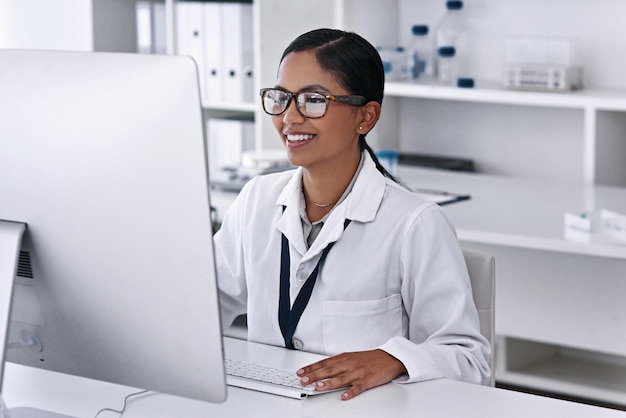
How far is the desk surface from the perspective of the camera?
243 cm

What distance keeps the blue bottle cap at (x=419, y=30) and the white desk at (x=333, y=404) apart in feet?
6.36

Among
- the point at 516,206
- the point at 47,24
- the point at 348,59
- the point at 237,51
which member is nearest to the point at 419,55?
the point at 237,51

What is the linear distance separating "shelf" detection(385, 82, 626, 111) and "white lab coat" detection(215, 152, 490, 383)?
134cm

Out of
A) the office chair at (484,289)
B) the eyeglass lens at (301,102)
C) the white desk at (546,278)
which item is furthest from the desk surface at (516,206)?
the eyeglass lens at (301,102)

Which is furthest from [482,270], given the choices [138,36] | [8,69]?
[138,36]

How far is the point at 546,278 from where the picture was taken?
2.82 meters

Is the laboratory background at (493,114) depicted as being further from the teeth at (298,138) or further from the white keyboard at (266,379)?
the white keyboard at (266,379)

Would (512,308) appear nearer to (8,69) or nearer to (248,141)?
Answer: (248,141)

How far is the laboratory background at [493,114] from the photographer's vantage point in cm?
279

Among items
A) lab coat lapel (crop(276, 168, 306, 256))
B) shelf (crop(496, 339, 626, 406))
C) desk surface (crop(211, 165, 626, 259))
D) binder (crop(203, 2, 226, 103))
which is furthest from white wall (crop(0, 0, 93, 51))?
lab coat lapel (crop(276, 168, 306, 256))

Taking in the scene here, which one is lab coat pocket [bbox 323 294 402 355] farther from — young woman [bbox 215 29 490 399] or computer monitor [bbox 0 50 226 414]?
computer monitor [bbox 0 50 226 414]

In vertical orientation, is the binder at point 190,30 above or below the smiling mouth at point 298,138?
above

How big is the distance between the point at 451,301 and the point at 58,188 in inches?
26.5

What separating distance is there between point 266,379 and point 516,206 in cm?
153
